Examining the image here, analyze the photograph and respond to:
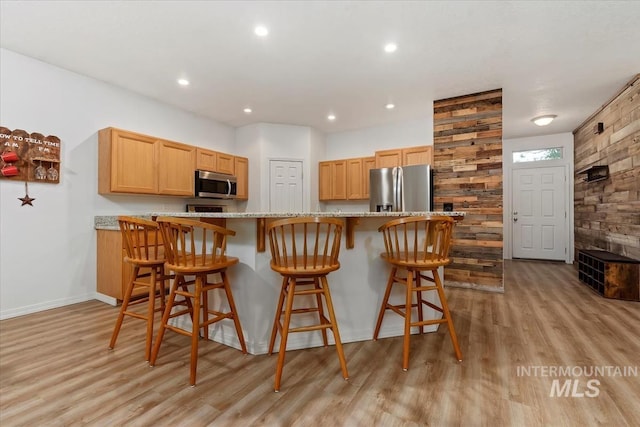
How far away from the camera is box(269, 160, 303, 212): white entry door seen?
5223 mm

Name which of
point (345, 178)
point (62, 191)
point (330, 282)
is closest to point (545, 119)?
point (345, 178)

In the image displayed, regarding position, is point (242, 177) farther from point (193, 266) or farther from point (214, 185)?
point (193, 266)

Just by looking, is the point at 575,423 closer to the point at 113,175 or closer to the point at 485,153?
the point at 485,153

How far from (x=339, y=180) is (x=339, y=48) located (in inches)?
112

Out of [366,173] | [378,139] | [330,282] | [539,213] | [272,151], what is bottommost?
[330,282]

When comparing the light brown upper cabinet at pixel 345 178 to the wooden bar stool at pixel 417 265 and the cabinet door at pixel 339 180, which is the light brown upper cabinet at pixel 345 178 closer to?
the cabinet door at pixel 339 180

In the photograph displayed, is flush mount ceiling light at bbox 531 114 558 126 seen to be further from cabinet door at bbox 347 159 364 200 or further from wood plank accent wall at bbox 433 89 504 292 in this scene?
cabinet door at bbox 347 159 364 200

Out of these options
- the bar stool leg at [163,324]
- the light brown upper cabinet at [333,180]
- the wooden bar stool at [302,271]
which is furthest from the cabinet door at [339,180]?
the bar stool leg at [163,324]

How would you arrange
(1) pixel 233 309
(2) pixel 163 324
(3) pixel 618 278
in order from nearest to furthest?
(2) pixel 163 324 → (1) pixel 233 309 → (3) pixel 618 278

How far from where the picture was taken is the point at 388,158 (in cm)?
480

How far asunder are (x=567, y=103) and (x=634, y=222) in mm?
1868

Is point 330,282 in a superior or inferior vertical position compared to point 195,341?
superior

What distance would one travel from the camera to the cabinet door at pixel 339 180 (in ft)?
17.6

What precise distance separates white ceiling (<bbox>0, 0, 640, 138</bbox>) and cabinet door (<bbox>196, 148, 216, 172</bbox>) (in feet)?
2.33
